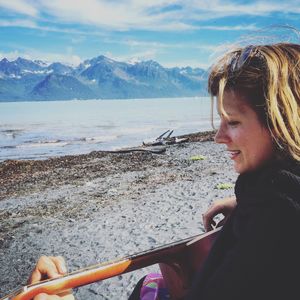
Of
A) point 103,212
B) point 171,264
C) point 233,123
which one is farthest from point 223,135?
point 103,212

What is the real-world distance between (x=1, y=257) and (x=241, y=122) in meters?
6.87

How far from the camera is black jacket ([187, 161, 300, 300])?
1458mm

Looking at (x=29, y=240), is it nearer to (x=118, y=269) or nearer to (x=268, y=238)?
(x=118, y=269)

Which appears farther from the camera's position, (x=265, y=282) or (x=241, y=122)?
(x=241, y=122)

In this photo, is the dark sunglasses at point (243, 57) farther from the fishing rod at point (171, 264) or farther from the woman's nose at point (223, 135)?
the fishing rod at point (171, 264)

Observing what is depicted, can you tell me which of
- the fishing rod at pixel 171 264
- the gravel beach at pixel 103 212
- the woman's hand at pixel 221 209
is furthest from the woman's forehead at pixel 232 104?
the gravel beach at pixel 103 212

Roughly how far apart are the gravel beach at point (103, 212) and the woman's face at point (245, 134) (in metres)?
4.07

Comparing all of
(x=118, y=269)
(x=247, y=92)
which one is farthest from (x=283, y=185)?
(x=118, y=269)

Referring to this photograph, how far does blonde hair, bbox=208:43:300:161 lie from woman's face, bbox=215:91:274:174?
0.11 ft

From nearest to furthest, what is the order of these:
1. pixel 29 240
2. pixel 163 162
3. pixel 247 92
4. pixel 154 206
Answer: pixel 247 92 < pixel 29 240 < pixel 154 206 < pixel 163 162

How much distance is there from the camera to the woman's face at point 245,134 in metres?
1.83

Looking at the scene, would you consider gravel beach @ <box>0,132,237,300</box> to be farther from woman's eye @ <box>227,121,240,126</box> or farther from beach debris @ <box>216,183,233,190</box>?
woman's eye @ <box>227,121,240,126</box>

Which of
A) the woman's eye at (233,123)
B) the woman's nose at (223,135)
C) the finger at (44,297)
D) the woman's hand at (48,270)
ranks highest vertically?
the woman's eye at (233,123)

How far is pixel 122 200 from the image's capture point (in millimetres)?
11375
